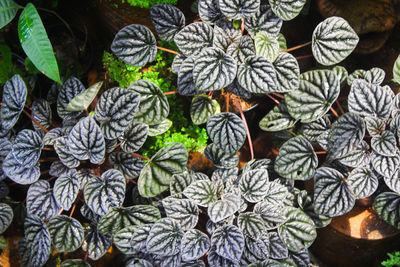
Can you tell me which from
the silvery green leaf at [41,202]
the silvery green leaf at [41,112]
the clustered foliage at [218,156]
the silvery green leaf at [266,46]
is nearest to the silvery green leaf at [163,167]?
the clustered foliage at [218,156]

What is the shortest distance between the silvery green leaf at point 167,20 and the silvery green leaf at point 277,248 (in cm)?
136

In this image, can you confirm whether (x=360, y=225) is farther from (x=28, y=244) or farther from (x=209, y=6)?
(x=28, y=244)

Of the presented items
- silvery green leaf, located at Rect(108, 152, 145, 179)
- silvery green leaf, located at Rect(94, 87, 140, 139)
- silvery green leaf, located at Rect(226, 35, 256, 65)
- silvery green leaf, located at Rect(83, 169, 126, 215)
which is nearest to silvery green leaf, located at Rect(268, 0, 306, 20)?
silvery green leaf, located at Rect(226, 35, 256, 65)

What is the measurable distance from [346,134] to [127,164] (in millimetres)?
1274

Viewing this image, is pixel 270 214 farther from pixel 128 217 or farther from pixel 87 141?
pixel 87 141

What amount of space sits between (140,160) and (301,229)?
1023mm

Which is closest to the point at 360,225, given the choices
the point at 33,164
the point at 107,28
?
the point at 33,164

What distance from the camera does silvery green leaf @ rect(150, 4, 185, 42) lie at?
196cm

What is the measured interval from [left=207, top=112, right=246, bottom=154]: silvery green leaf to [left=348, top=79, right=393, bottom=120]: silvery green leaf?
2.07ft

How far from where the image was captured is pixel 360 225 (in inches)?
82.1

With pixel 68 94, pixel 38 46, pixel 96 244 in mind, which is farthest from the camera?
pixel 68 94

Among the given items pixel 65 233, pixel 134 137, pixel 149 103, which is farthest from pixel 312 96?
pixel 65 233

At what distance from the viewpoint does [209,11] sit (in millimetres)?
1926

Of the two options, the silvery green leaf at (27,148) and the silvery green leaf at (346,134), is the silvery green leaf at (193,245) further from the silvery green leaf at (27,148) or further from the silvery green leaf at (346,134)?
the silvery green leaf at (27,148)
